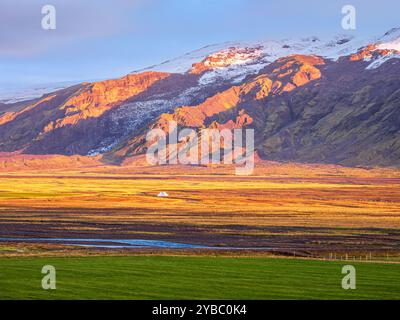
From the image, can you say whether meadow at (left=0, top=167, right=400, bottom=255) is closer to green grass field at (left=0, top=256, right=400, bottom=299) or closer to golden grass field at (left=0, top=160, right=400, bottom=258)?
golden grass field at (left=0, top=160, right=400, bottom=258)

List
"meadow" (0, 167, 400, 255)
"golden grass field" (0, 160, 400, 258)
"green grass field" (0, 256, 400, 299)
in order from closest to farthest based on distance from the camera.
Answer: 1. "green grass field" (0, 256, 400, 299)
2. "meadow" (0, 167, 400, 255)
3. "golden grass field" (0, 160, 400, 258)

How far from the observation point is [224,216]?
82.3 meters

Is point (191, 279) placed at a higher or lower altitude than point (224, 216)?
lower

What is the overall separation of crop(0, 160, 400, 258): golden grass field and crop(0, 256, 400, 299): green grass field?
49.4 feet

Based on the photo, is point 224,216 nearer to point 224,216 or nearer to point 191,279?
point 224,216

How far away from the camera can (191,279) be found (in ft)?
110

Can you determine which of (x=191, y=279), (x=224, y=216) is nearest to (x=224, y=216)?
(x=224, y=216)

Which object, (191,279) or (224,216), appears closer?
(191,279)

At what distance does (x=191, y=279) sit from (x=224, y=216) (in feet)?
160

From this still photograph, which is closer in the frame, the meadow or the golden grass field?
the meadow

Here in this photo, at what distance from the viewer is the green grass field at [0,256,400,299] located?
2919 centimetres

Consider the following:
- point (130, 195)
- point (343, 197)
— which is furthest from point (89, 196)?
point (343, 197)

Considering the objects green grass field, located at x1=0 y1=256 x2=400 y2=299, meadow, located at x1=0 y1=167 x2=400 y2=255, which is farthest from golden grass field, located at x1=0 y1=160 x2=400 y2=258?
green grass field, located at x1=0 y1=256 x2=400 y2=299
